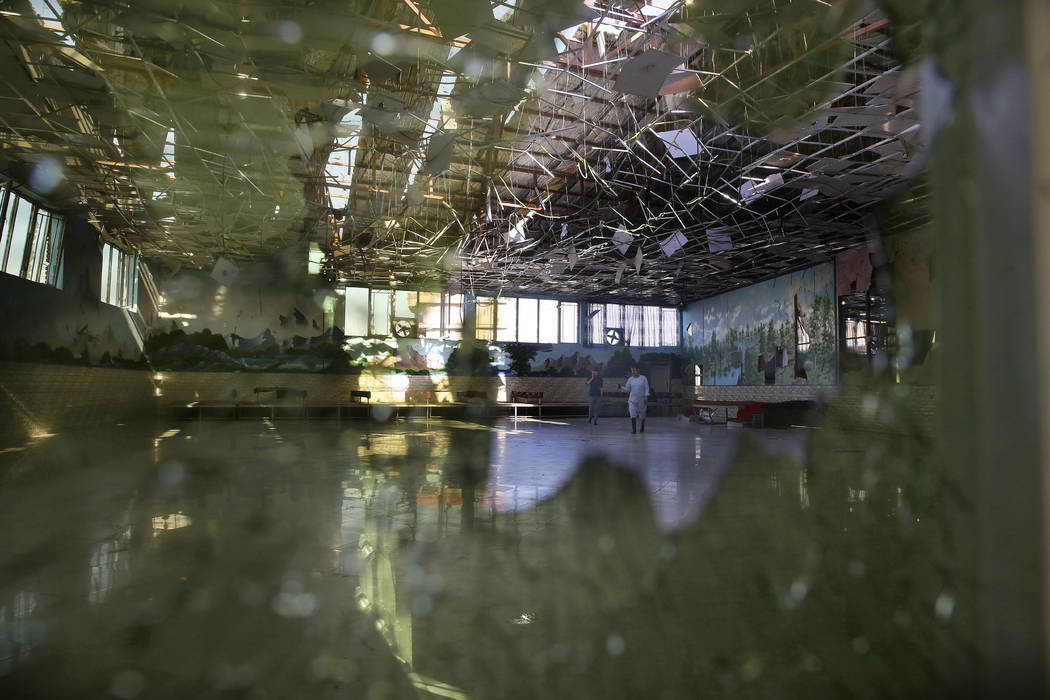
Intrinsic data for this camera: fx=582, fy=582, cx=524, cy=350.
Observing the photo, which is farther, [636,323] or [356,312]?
[636,323]

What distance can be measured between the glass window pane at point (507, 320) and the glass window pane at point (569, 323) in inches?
81.7

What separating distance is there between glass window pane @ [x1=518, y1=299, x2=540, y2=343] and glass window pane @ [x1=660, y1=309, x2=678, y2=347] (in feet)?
18.1

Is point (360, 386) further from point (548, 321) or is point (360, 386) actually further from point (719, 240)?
point (719, 240)

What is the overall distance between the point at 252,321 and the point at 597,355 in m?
13.1

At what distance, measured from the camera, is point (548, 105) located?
29.8ft

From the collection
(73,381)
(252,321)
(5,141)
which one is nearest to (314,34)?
(5,141)

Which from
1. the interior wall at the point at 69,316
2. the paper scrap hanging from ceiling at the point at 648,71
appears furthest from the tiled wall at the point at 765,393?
the interior wall at the point at 69,316

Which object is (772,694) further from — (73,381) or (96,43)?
(73,381)

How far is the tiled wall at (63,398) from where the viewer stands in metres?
11.4

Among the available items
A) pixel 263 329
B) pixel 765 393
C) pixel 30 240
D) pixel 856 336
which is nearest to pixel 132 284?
pixel 263 329

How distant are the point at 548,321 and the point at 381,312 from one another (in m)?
6.64

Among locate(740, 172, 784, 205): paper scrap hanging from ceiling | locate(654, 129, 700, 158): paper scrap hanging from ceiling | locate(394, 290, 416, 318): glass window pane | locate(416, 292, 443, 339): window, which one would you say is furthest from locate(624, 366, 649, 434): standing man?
locate(394, 290, 416, 318): glass window pane

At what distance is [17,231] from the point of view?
1113 centimetres

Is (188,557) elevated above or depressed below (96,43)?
below
